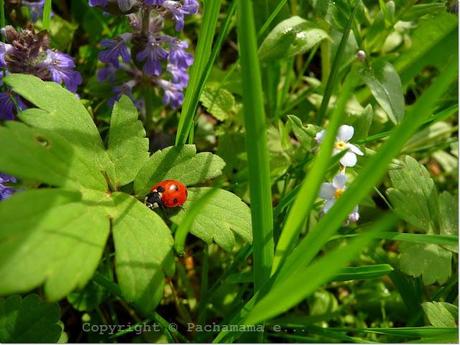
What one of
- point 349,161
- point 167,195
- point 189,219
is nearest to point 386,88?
point 349,161

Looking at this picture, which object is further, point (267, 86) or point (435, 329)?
point (267, 86)

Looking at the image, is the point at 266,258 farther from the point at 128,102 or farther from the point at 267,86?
the point at 267,86

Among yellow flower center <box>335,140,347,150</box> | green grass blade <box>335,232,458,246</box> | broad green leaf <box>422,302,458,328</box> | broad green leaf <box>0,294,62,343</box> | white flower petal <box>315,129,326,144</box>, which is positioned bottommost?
broad green leaf <box>0,294,62,343</box>

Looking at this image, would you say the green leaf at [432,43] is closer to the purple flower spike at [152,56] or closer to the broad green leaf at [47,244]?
the purple flower spike at [152,56]

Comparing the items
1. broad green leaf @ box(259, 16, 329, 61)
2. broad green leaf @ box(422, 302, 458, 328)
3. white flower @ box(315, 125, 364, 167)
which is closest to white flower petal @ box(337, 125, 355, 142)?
white flower @ box(315, 125, 364, 167)

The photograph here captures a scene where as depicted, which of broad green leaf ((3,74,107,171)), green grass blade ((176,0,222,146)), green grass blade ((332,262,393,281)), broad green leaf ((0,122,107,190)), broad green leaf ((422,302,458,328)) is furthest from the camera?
broad green leaf ((422,302,458,328))

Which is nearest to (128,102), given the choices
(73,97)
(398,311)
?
(73,97)

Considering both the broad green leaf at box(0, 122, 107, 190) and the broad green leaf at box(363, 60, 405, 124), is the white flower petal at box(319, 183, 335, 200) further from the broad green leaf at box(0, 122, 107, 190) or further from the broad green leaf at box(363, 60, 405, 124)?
the broad green leaf at box(0, 122, 107, 190)
